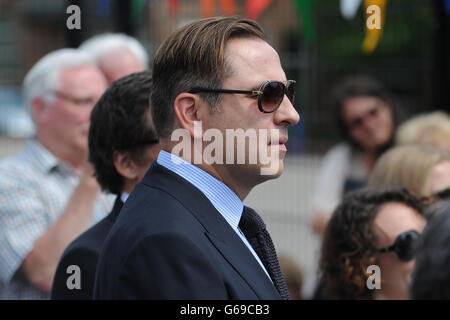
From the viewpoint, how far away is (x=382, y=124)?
15.1ft

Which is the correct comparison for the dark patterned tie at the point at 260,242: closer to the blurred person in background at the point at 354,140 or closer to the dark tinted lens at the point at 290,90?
the dark tinted lens at the point at 290,90

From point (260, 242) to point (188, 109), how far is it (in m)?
0.38

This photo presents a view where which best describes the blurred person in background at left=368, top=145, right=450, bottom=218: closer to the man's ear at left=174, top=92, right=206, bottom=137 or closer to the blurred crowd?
the blurred crowd

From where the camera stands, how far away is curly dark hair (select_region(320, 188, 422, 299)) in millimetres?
2588

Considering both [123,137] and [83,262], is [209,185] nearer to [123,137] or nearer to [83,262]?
[83,262]

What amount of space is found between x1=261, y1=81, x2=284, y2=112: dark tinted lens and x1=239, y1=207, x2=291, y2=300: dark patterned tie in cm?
27

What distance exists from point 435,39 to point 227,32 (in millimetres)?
3515

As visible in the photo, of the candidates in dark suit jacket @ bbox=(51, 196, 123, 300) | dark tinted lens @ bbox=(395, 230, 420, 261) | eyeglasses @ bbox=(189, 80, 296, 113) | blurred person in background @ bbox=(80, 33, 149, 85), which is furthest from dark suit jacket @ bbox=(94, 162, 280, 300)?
blurred person in background @ bbox=(80, 33, 149, 85)

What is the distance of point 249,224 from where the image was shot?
179cm

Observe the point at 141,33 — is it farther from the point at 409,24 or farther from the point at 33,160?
the point at 33,160

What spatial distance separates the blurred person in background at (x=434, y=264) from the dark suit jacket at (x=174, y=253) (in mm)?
330

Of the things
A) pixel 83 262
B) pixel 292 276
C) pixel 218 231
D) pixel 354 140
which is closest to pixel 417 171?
pixel 292 276

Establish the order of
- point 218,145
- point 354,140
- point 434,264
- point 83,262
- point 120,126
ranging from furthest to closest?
1. point 354,140
2. point 120,126
3. point 83,262
4. point 218,145
5. point 434,264
